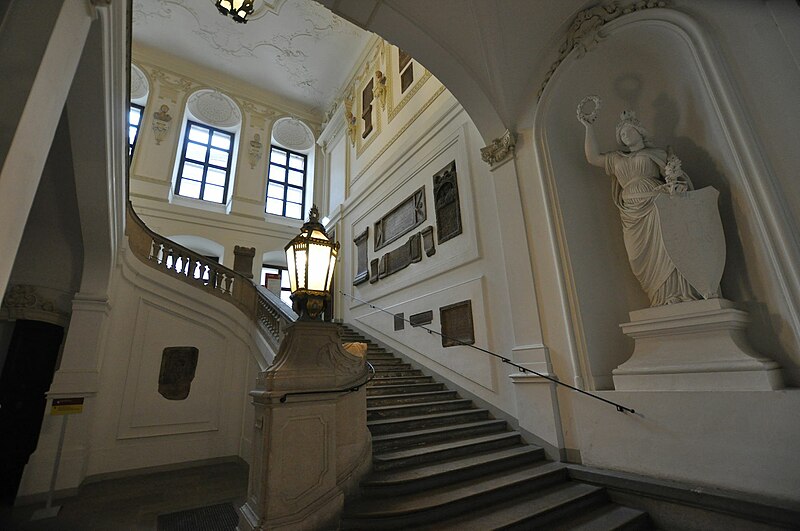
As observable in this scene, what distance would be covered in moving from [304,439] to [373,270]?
5.89m

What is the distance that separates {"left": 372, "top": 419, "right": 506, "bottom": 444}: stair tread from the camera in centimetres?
377

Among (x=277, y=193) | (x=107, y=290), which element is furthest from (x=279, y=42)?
(x=107, y=290)

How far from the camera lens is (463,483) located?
326cm

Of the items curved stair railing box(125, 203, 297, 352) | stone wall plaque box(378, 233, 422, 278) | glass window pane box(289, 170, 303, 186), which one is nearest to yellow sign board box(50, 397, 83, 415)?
curved stair railing box(125, 203, 297, 352)

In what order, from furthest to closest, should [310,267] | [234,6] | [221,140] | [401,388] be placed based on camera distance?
[221,140]
[401,388]
[234,6]
[310,267]

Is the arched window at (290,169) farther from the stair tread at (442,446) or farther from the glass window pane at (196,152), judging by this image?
the stair tread at (442,446)

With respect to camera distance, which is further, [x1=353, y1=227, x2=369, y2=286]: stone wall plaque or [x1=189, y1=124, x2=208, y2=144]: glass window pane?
[x1=189, y1=124, x2=208, y2=144]: glass window pane

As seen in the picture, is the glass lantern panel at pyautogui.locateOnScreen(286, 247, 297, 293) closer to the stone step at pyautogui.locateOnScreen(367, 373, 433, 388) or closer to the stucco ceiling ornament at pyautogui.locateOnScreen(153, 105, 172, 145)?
the stone step at pyautogui.locateOnScreen(367, 373, 433, 388)

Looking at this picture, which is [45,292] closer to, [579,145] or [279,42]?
[579,145]

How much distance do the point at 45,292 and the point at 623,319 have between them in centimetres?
790

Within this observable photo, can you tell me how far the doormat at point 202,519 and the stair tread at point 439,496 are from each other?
4.88ft

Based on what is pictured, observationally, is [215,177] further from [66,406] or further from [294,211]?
[66,406]

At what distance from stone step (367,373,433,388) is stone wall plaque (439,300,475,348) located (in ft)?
2.20

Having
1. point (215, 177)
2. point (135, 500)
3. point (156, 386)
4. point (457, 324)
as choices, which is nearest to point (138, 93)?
point (215, 177)
